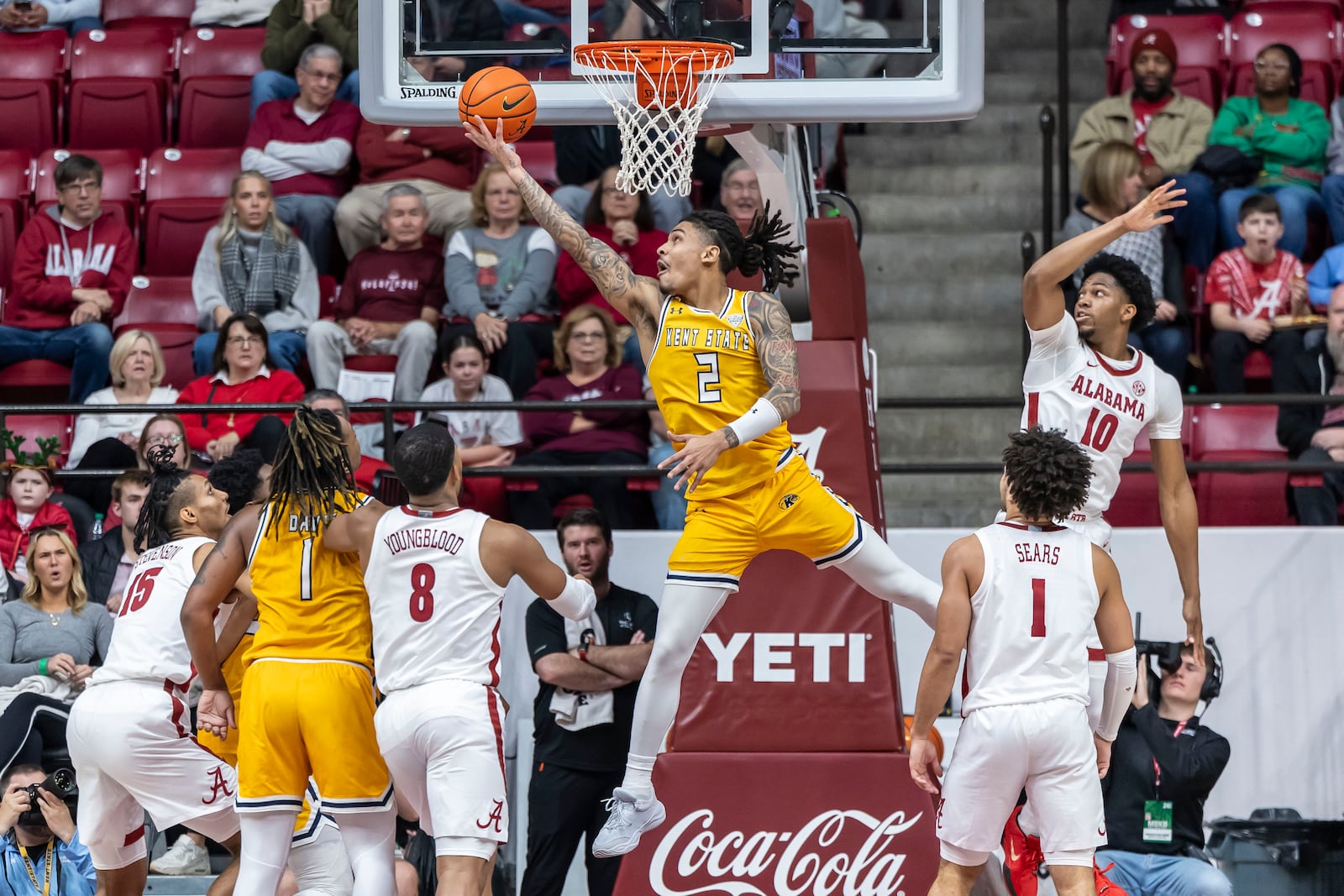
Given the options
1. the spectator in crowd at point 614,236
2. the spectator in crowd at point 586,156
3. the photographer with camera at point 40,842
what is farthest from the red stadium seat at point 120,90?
the photographer with camera at point 40,842

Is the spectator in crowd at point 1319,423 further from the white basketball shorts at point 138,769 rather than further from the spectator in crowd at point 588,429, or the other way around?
the white basketball shorts at point 138,769

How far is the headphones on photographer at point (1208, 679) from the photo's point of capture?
25.8 ft

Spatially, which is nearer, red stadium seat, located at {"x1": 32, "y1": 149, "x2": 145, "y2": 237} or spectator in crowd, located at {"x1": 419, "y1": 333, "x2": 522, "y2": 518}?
spectator in crowd, located at {"x1": 419, "y1": 333, "x2": 522, "y2": 518}

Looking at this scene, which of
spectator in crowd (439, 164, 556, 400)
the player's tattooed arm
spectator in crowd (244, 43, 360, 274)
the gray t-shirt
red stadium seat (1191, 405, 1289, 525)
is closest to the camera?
the player's tattooed arm

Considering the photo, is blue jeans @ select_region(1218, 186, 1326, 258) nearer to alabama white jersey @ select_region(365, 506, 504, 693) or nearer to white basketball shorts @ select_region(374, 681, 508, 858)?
alabama white jersey @ select_region(365, 506, 504, 693)

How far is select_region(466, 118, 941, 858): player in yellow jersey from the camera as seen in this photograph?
630cm

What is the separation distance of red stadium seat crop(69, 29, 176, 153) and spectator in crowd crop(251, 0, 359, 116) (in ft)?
3.05

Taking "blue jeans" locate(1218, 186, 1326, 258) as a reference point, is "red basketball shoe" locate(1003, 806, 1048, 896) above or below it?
below

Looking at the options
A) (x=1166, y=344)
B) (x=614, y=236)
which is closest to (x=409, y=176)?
(x=614, y=236)

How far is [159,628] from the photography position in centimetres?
657

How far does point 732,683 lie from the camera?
7027 millimetres

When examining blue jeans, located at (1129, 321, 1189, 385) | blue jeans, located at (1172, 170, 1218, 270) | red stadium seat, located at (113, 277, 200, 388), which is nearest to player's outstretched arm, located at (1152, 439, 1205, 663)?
blue jeans, located at (1129, 321, 1189, 385)

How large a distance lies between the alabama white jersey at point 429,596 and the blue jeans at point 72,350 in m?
4.56

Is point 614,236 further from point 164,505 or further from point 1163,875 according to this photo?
point 1163,875
